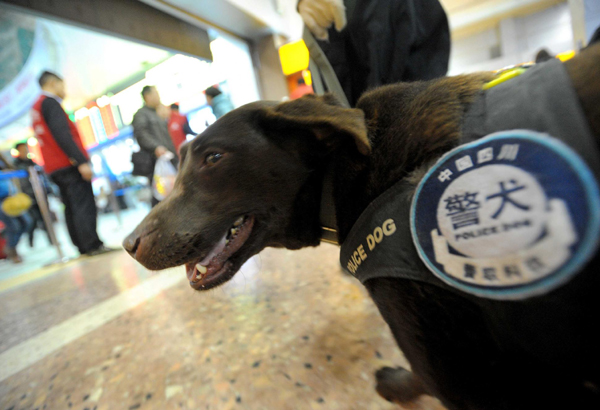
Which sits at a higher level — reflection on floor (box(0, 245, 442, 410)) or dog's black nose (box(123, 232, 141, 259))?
dog's black nose (box(123, 232, 141, 259))

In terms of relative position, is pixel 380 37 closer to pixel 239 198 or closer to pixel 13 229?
pixel 239 198

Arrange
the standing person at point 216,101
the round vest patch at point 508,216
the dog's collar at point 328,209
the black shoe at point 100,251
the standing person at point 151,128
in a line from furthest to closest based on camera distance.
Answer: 1. the standing person at point 216,101
2. the black shoe at point 100,251
3. the standing person at point 151,128
4. the dog's collar at point 328,209
5. the round vest patch at point 508,216

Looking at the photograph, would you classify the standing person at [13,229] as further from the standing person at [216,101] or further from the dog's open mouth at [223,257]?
the dog's open mouth at [223,257]

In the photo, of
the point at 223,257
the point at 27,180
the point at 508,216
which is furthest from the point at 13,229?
the point at 508,216

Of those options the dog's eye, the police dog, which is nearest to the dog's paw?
the police dog

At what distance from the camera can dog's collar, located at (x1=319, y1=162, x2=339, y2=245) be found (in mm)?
817

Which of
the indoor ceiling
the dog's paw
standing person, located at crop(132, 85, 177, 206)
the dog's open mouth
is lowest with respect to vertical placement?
the dog's paw

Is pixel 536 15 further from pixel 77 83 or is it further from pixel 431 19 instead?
pixel 77 83

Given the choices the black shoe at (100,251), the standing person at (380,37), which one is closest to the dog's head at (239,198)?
the standing person at (380,37)

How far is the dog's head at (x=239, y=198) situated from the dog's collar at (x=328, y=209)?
3cm

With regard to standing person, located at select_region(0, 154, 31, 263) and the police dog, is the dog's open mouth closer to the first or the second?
the police dog

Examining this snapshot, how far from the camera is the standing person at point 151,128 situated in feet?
11.5

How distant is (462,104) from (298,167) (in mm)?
444

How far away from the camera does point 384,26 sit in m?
1.42
